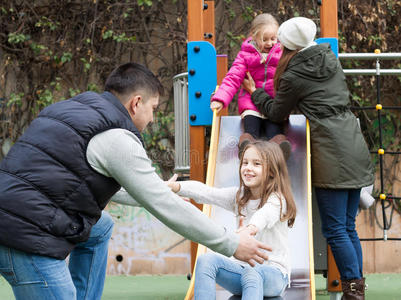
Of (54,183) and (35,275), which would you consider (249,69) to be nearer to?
(54,183)

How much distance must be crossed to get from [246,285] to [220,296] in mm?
569

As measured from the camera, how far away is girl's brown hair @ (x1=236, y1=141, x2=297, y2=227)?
12.0 feet

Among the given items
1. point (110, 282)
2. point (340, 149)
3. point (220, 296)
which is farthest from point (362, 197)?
point (110, 282)

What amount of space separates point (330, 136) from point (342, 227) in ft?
1.96

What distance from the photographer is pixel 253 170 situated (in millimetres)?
3674

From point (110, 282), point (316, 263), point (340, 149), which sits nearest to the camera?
point (340, 149)

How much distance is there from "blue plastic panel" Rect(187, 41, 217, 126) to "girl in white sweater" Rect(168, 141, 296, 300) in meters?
1.48

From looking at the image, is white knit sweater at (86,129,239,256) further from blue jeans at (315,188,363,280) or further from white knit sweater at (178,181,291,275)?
blue jeans at (315,188,363,280)

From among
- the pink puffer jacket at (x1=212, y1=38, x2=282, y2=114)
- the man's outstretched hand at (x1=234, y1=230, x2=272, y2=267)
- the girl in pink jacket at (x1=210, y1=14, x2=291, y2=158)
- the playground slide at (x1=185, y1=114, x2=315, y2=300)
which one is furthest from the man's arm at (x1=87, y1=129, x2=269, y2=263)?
the pink puffer jacket at (x1=212, y1=38, x2=282, y2=114)

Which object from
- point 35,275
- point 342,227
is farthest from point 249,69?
point 35,275

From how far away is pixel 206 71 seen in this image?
5223mm

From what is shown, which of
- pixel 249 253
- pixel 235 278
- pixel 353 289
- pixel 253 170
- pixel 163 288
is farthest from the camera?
pixel 163 288

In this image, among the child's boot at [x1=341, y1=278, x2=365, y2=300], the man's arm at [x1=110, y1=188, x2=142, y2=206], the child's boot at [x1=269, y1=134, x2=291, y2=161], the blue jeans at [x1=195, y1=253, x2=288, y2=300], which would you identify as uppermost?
the child's boot at [x1=269, y1=134, x2=291, y2=161]

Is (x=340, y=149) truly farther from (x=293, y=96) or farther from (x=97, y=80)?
(x=97, y=80)
